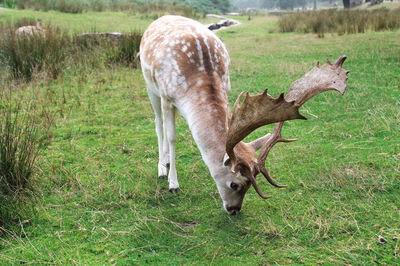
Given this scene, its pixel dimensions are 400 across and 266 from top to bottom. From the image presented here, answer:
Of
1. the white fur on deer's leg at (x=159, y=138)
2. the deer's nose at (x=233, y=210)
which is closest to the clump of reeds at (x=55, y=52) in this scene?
the white fur on deer's leg at (x=159, y=138)

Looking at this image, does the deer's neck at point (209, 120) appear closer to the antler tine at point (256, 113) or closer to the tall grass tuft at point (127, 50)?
the antler tine at point (256, 113)

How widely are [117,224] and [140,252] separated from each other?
1.64 ft

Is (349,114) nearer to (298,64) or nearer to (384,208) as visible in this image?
(384,208)

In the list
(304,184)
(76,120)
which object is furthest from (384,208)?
(76,120)

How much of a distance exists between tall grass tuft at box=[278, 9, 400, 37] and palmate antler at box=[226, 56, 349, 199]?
11363 mm

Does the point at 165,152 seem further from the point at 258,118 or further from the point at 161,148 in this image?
the point at 258,118

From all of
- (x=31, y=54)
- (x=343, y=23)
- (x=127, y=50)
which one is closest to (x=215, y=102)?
(x=31, y=54)

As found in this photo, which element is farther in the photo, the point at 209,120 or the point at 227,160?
the point at 209,120

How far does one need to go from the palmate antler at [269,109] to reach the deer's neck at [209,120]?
0.23 m

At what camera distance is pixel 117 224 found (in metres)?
3.64

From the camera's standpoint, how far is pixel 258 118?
2.94 metres

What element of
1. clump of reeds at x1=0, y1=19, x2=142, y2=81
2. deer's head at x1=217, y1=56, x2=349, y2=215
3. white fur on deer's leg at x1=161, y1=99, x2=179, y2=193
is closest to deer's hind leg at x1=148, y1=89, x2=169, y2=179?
white fur on deer's leg at x1=161, y1=99, x2=179, y2=193

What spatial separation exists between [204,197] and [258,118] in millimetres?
1447

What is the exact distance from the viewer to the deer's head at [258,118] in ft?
9.36
